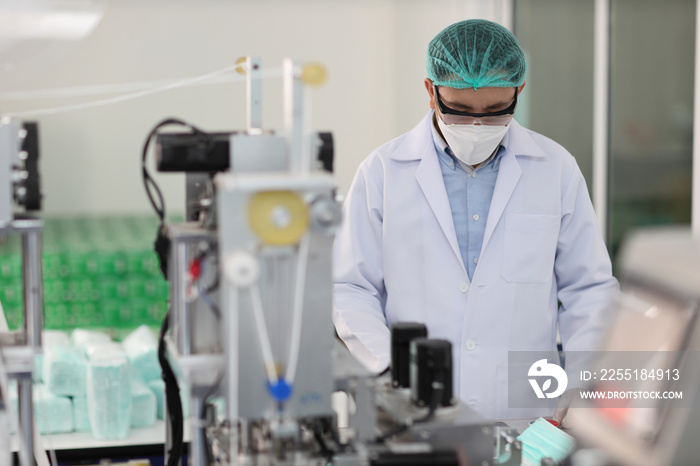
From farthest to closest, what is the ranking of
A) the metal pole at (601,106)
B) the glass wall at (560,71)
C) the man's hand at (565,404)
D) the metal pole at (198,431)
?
the glass wall at (560,71)
the metal pole at (601,106)
the man's hand at (565,404)
the metal pole at (198,431)

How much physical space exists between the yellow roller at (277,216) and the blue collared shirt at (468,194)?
0.98 metres

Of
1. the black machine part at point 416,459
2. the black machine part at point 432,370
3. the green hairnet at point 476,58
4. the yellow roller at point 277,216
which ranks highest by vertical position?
the green hairnet at point 476,58

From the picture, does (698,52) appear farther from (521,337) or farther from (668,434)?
(668,434)

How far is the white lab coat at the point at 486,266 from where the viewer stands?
198 cm

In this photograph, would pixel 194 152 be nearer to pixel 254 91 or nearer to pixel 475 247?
pixel 254 91

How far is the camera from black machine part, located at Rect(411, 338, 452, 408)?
1200mm

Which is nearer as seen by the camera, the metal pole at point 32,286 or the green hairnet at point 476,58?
the metal pole at point 32,286

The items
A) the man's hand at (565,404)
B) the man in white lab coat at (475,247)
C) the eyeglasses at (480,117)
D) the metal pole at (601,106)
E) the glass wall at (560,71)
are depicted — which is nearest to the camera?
the man's hand at (565,404)

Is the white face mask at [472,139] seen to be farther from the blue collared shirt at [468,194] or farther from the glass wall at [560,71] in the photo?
the glass wall at [560,71]

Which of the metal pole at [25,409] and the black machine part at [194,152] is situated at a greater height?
the black machine part at [194,152]

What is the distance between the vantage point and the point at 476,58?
186 centimetres

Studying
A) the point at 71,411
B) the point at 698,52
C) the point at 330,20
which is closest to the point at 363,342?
the point at 71,411

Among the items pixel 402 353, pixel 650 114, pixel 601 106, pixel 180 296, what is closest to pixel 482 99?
pixel 402 353

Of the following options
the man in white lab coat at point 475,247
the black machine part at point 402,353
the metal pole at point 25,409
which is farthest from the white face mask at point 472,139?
the metal pole at point 25,409
